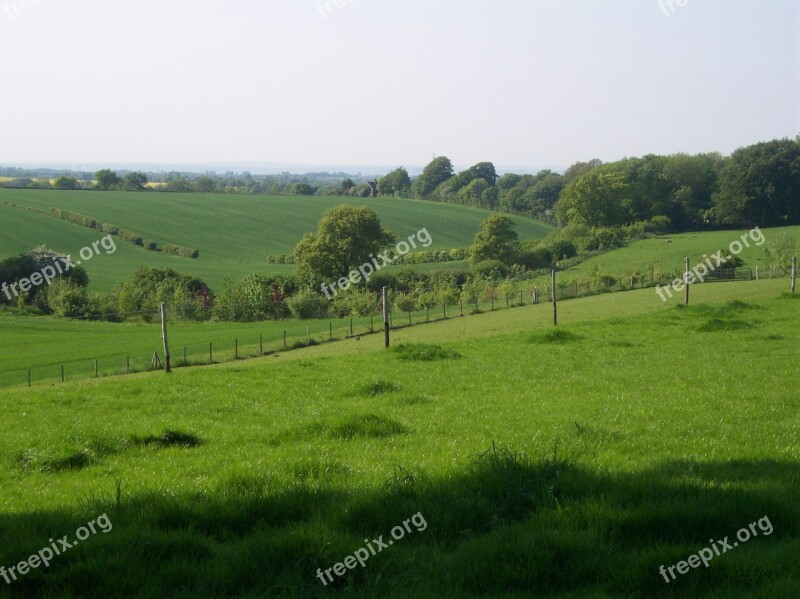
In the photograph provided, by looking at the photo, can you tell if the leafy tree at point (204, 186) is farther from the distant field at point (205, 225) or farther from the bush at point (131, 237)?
the bush at point (131, 237)

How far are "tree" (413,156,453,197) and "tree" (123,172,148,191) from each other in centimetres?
5300

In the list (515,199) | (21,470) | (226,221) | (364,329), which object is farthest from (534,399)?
(515,199)

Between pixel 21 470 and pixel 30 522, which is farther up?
pixel 30 522

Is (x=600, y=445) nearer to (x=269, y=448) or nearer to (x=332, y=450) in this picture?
(x=332, y=450)

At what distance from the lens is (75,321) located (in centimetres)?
5425

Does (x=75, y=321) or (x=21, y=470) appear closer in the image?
(x=21, y=470)

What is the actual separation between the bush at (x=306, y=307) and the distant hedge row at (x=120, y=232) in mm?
40234

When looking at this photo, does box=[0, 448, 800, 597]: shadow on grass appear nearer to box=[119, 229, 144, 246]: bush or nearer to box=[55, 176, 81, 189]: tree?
box=[119, 229, 144, 246]: bush

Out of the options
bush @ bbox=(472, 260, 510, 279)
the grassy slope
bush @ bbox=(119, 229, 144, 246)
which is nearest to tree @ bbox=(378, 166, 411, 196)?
bush @ bbox=(119, 229, 144, 246)

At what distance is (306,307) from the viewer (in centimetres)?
5869

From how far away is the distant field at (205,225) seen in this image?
283ft

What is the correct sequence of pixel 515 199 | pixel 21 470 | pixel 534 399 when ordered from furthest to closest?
pixel 515 199 < pixel 534 399 < pixel 21 470

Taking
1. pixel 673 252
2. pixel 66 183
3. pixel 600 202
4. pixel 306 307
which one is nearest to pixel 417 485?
pixel 306 307

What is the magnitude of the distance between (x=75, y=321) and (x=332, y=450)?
49.4m
